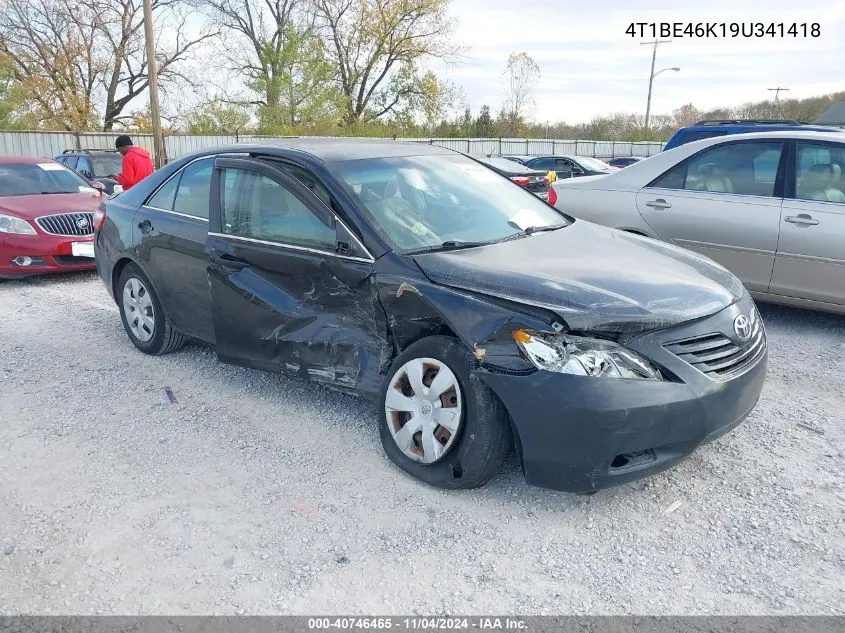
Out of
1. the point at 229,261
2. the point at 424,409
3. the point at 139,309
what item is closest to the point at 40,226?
the point at 139,309

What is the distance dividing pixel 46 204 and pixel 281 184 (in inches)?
214

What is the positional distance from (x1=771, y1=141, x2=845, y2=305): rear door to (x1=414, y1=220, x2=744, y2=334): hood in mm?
2074

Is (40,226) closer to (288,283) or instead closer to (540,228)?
(288,283)

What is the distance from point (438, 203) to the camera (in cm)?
396

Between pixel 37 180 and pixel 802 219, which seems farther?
pixel 37 180

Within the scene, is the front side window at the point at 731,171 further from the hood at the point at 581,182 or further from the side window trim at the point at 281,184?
the side window trim at the point at 281,184

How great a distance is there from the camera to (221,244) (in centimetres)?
421

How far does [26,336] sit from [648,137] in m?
42.9

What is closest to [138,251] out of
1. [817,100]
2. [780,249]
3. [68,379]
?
[68,379]

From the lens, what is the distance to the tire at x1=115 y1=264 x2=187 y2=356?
16.3 feet

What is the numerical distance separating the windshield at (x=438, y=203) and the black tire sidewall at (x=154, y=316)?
1.95m

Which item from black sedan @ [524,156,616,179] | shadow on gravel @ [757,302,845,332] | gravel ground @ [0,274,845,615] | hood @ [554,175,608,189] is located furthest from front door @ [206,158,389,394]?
black sedan @ [524,156,616,179]

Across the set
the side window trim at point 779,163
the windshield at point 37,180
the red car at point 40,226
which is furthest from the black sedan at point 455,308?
the windshield at point 37,180

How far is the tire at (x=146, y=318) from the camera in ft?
16.3
